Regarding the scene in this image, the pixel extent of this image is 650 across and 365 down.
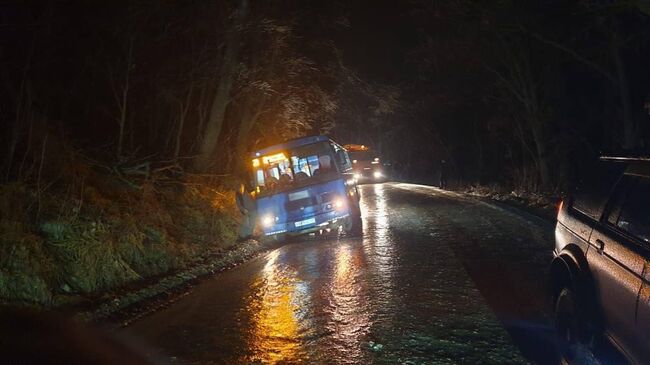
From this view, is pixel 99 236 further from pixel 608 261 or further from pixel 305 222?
pixel 608 261

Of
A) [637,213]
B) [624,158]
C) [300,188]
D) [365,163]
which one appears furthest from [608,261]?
[365,163]

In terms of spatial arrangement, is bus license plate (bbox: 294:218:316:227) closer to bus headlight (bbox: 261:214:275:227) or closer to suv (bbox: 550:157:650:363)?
bus headlight (bbox: 261:214:275:227)

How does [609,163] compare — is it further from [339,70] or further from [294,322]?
[339,70]

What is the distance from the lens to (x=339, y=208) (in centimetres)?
1322

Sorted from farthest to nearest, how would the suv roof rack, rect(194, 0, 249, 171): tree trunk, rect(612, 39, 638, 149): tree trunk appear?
rect(612, 39, 638, 149): tree trunk → rect(194, 0, 249, 171): tree trunk → the suv roof rack

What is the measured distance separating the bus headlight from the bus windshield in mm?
582

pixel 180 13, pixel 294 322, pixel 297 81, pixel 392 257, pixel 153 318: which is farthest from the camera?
pixel 297 81

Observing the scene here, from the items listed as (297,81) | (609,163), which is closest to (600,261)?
(609,163)

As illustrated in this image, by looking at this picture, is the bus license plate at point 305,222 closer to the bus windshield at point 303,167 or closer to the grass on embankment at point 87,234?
the bus windshield at point 303,167

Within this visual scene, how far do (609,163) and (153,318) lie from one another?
232 inches

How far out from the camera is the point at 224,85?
1453cm

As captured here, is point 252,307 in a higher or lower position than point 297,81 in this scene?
lower

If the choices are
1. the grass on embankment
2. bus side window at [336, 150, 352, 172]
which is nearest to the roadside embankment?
the grass on embankment

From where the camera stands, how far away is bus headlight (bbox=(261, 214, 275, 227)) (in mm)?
13289
